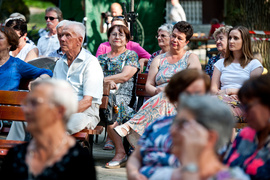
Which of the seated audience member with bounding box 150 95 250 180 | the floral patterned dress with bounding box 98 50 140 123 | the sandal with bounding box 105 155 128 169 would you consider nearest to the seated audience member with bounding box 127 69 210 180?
the seated audience member with bounding box 150 95 250 180

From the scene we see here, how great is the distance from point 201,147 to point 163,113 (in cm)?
312

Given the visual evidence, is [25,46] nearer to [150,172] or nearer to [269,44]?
[150,172]

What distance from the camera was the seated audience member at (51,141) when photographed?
2654 millimetres

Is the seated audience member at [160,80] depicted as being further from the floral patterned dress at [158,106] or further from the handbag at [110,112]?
the handbag at [110,112]

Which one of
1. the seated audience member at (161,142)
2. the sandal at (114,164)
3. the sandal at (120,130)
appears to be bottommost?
the sandal at (114,164)

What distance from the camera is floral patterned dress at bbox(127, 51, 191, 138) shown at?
5438 millimetres

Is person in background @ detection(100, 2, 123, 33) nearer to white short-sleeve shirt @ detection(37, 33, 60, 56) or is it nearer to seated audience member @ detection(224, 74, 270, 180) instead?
white short-sleeve shirt @ detection(37, 33, 60, 56)

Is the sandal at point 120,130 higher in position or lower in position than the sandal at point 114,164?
higher

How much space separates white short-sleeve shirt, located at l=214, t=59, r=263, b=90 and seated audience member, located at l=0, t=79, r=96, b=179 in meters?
3.39

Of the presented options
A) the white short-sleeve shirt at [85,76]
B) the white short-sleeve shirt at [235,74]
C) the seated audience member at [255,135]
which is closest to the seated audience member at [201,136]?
the seated audience member at [255,135]

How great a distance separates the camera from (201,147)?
2.34 meters

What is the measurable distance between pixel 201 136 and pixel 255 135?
0.74 m

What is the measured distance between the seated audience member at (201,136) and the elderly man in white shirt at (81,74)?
2.59 m

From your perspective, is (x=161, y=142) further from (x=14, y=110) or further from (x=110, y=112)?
(x=110, y=112)
